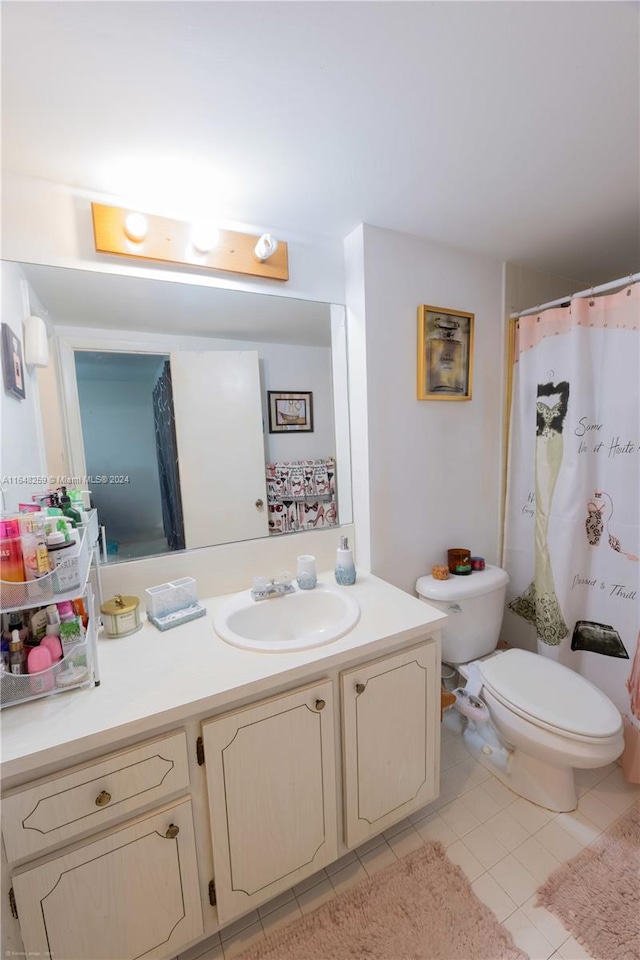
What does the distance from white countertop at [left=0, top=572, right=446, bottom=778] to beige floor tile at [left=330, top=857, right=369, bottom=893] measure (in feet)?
2.31

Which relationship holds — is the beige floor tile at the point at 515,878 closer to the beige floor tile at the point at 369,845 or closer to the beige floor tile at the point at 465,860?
the beige floor tile at the point at 465,860

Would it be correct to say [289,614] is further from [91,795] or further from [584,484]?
[584,484]

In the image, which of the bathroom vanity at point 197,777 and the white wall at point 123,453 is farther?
the white wall at point 123,453

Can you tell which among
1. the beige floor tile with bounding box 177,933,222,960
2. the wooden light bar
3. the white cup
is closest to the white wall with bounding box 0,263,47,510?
the wooden light bar

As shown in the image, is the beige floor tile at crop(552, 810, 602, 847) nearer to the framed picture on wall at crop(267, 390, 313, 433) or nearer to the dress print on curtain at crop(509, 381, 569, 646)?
the dress print on curtain at crop(509, 381, 569, 646)

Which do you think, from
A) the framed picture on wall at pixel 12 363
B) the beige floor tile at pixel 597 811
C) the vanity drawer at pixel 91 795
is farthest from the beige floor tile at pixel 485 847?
the framed picture on wall at pixel 12 363

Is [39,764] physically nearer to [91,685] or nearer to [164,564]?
[91,685]

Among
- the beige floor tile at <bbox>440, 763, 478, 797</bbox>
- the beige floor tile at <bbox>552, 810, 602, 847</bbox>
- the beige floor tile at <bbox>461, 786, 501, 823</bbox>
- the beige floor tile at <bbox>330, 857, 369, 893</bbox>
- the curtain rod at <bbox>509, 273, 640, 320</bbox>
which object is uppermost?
the curtain rod at <bbox>509, 273, 640, 320</bbox>

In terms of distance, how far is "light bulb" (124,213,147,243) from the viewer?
4.00 feet

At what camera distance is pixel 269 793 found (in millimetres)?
1015

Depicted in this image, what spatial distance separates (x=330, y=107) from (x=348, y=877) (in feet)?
7.01

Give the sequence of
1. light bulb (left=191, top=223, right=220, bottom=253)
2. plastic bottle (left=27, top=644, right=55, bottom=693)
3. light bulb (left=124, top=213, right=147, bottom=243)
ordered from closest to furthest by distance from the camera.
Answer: plastic bottle (left=27, top=644, right=55, bottom=693), light bulb (left=124, top=213, right=147, bottom=243), light bulb (left=191, top=223, right=220, bottom=253)

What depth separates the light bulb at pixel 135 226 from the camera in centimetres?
122

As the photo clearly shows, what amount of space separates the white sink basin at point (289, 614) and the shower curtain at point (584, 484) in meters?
1.03
